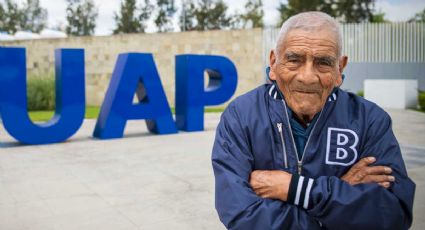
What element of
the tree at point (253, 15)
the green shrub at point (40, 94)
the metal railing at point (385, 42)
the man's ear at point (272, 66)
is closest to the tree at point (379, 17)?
the tree at point (253, 15)

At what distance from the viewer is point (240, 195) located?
166 centimetres

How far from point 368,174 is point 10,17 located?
5037 centimetres

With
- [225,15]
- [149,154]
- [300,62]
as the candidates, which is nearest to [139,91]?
[149,154]

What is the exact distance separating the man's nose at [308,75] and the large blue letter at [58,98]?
7.34 metres

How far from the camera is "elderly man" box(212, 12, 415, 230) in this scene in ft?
5.20

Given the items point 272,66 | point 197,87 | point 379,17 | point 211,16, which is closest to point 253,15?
point 211,16

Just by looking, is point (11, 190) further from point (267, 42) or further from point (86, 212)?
point (267, 42)

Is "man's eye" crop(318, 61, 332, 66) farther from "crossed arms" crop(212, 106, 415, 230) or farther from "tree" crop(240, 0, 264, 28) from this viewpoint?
"tree" crop(240, 0, 264, 28)

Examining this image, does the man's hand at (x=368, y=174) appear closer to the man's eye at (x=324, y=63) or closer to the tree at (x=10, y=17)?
the man's eye at (x=324, y=63)

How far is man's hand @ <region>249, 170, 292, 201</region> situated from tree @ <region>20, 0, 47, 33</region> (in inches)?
2011

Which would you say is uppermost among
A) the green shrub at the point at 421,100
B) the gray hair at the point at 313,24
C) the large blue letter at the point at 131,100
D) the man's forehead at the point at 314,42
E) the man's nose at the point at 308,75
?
the gray hair at the point at 313,24

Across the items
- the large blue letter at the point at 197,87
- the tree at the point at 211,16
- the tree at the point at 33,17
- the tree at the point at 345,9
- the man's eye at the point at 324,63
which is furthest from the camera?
the tree at the point at 33,17

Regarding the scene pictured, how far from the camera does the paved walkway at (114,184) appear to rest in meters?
3.92

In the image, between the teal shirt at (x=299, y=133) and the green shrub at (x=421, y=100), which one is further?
the green shrub at (x=421, y=100)
